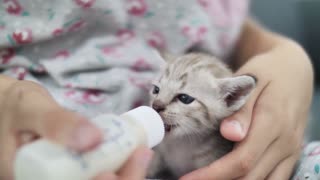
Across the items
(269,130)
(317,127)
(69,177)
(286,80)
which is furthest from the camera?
(317,127)

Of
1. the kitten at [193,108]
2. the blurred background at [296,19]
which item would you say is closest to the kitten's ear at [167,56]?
the kitten at [193,108]

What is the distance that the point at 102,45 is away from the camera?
1.07 m

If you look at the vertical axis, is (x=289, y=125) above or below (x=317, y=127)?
above

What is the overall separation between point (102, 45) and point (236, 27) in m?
0.38

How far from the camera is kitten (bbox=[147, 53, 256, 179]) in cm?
89

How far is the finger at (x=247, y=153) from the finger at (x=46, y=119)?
299 millimetres

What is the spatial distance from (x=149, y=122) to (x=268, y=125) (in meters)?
0.29

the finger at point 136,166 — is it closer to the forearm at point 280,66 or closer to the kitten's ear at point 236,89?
the kitten's ear at point 236,89

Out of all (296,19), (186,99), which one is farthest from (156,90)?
(296,19)

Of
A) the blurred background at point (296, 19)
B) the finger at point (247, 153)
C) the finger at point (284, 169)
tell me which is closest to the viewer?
the finger at point (247, 153)

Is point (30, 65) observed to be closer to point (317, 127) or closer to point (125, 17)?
point (125, 17)

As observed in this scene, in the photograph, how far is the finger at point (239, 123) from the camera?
2.80 ft

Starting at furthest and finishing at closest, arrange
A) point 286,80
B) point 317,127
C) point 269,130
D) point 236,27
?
1. point 317,127
2. point 236,27
3. point 286,80
4. point 269,130

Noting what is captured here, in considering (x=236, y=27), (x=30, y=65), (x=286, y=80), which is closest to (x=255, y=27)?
(x=236, y=27)
